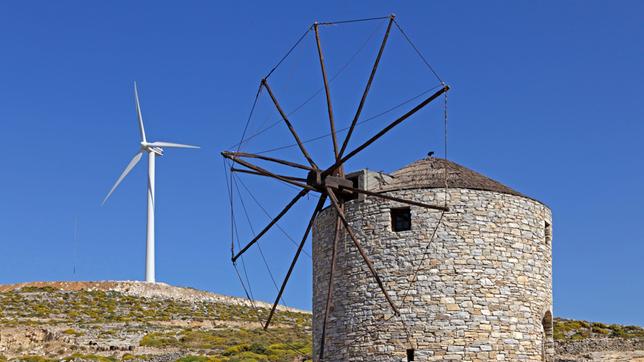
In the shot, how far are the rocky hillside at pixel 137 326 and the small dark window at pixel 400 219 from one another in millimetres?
16411

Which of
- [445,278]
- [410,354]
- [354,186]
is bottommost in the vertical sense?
[410,354]

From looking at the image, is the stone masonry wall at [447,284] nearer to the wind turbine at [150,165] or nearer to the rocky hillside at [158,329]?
the rocky hillside at [158,329]

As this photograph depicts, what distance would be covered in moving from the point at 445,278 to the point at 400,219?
1769 mm

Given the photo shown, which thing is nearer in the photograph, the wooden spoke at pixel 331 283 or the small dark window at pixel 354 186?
the wooden spoke at pixel 331 283

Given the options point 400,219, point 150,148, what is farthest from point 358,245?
point 150,148

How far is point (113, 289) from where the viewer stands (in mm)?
65500

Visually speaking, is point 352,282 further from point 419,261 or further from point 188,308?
point 188,308

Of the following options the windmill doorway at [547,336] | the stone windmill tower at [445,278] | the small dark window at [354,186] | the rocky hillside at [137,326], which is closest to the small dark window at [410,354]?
the stone windmill tower at [445,278]

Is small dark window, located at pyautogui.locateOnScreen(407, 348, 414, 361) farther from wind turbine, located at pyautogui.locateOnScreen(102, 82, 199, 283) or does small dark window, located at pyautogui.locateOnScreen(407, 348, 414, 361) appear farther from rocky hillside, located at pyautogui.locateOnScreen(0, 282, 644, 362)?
wind turbine, located at pyautogui.locateOnScreen(102, 82, 199, 283)

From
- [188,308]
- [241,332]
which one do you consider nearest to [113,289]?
[188,308]

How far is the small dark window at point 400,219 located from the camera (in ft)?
61.8

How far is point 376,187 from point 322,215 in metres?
1.48

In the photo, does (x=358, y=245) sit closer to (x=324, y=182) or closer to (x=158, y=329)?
(x=324, y=182)

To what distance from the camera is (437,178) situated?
19.6m
